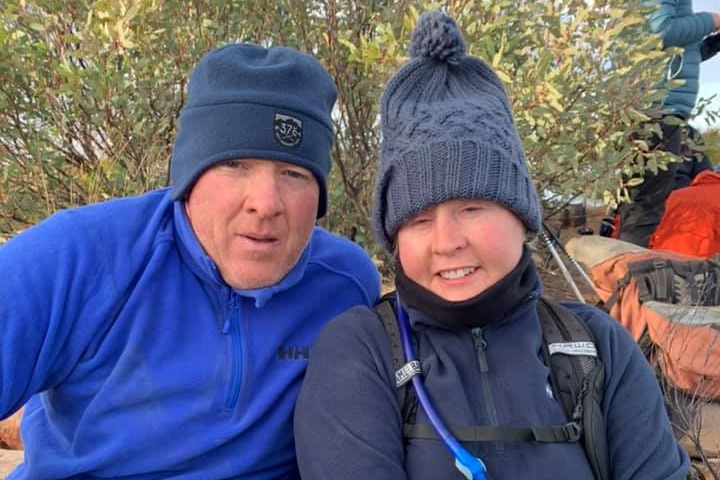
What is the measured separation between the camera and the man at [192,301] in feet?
5.65

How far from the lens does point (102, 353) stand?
1756 millimetres

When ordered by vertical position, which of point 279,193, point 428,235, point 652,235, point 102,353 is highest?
point 279,193

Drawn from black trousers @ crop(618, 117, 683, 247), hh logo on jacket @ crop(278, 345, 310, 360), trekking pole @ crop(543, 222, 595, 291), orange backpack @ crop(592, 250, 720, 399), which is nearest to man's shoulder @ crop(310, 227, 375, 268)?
hh logo on jacket @ crop(278, 345, 310, 360)

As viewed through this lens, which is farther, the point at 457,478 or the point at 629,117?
the point at 629,117

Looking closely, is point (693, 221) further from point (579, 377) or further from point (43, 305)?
point (43, 305)

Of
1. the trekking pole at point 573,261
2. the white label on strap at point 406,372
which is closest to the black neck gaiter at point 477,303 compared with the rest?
the white label on strap at point 406,372

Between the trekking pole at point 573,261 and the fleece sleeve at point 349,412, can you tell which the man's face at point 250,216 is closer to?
the fleece sleeve at point 349,412

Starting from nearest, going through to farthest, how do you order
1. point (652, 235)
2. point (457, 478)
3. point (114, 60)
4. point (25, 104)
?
point (457, 478), point (114, 60), point (25, 104), point (652, 235)

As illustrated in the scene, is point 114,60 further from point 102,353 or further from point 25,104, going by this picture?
point 102,353

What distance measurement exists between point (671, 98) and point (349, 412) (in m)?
4.60

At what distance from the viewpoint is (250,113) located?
1.83 m

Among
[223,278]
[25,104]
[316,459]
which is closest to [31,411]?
[223,278]

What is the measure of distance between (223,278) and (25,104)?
2575 mm

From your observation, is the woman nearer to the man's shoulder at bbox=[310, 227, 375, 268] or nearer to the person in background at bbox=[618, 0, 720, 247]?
the man's shoulder at bbox=[310, 227, 375, 268]
